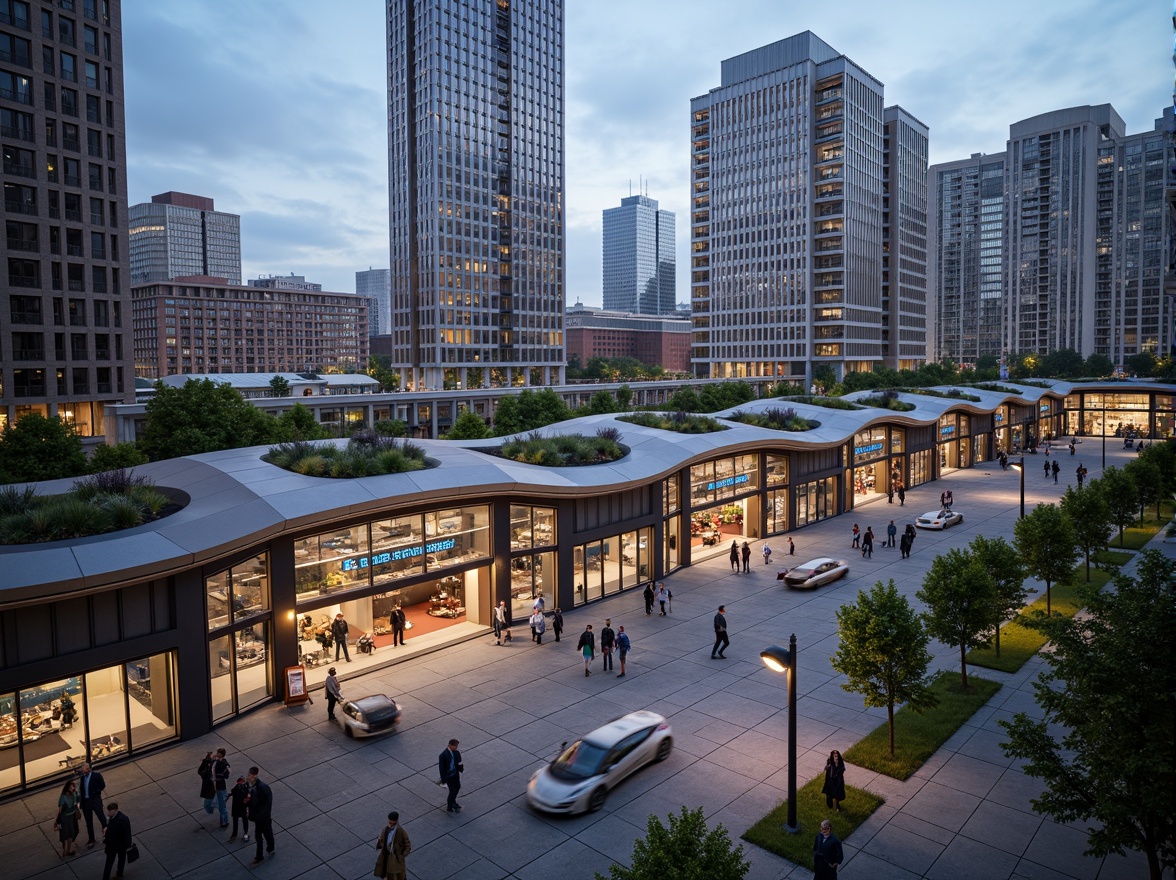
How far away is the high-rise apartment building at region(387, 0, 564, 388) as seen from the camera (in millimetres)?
124250

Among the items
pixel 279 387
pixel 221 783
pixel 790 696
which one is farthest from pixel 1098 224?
pixel 221 783

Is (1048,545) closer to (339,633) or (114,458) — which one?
(339,633)

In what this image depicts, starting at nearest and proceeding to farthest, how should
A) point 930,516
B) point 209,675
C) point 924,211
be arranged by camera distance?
point 209,675, point 930,516, point 924,211

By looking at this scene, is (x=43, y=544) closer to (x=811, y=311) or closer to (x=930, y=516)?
(x=930, y=516)

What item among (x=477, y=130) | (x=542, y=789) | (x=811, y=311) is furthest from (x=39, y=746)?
Answer: (x=811, y=311)

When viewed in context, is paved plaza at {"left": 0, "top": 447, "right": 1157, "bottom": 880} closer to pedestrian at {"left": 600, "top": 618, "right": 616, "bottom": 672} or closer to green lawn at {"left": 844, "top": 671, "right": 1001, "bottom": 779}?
green lawn at {"left": 844, "top": 671, "right": 1001, "bottom": 779}

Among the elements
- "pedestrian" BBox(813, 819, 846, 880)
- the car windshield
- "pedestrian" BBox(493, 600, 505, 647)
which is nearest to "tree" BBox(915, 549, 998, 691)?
"pedestrian" BBox(813, 819, 846, 880)

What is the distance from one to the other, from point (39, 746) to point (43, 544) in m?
4.81

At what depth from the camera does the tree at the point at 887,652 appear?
17812mm

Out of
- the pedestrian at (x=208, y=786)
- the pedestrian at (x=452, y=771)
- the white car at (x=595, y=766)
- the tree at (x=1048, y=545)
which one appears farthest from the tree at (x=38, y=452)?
the tree at (x=1048, y=545)

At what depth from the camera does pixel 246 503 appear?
73.0 feet

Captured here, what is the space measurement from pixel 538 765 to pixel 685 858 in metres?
9.57

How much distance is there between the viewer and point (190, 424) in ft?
157

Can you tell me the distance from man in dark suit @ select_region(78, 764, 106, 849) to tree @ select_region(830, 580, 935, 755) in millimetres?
16676
